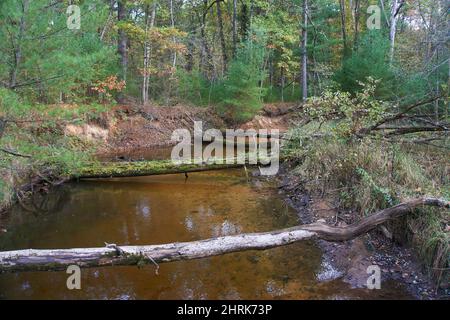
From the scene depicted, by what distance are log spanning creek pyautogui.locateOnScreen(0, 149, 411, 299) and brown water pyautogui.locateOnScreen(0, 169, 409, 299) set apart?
13mm

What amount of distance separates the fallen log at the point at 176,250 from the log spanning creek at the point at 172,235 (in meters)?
0.65

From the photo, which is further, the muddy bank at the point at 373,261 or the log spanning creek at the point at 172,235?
the log spanning creek at the point at 172,235

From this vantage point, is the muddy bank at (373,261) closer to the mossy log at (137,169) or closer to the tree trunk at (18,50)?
the mossy log at (137,169)

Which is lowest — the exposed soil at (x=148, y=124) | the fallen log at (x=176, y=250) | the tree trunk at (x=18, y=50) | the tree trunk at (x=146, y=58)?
the fallen log at (x=176, y=250)

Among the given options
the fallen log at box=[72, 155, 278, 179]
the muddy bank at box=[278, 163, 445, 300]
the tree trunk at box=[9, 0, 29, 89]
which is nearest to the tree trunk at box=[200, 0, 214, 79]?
the fallen log at box=[72, 155, 278, 179]

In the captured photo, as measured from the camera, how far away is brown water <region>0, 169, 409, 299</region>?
15.0 ft

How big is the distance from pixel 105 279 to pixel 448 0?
907cm

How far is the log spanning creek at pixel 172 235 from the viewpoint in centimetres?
458

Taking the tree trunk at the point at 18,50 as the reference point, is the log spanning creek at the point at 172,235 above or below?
below

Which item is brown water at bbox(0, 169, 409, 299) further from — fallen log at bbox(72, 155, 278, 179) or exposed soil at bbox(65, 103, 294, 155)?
exposed soil at bbox(65, 103, 294, 155)

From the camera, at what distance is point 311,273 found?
16.4 feet

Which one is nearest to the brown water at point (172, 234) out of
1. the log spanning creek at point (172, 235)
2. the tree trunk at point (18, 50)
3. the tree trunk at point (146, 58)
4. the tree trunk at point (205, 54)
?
the log spanning creek at point (172, 235)
